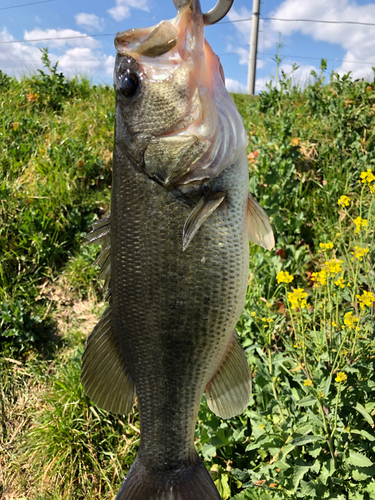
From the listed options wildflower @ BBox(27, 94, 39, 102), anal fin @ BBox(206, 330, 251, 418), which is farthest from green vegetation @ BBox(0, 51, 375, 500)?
wildflower @ BBox(27, 94, 39, 102)

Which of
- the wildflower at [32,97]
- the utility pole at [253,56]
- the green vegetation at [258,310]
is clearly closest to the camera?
the green vegetation at [258,310]

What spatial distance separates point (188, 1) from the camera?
4.29ft

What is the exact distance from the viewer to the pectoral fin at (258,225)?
1.52 meters

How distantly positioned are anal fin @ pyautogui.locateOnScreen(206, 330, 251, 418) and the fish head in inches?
26.7

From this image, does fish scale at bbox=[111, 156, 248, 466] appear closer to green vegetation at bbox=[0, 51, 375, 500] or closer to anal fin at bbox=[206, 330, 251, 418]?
anal fin at bbox=[206, 330, 251, 418]

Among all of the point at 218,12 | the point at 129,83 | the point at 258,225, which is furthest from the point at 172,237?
the point at 218,12

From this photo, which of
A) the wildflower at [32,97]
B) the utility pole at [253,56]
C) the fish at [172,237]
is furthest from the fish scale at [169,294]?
the utility pole at [253,56]

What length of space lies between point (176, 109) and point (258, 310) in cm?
168

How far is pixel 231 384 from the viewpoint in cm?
156

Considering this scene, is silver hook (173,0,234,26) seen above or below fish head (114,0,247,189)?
above

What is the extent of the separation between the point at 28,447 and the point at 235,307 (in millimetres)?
2705

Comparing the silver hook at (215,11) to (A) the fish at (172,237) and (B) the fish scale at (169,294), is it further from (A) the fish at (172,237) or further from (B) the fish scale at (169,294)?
(B) the fish scale at (169,294)

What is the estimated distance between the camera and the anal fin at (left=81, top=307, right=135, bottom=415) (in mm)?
1522

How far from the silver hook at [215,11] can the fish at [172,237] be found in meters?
0.03
